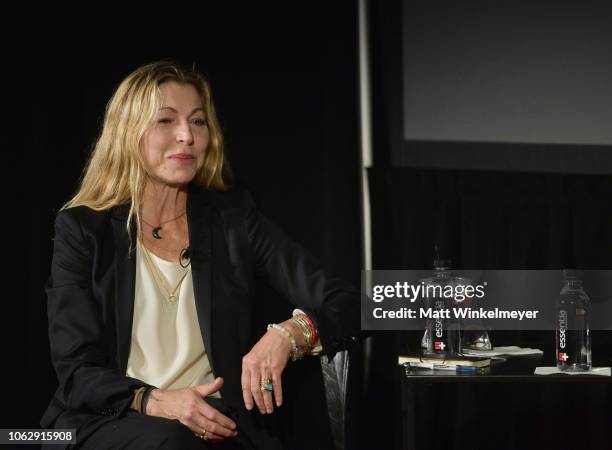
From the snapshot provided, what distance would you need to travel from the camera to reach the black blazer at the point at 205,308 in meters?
1.71

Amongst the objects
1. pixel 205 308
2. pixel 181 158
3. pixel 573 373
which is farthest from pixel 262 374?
pixel 573 373

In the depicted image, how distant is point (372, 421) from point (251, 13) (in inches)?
69.5

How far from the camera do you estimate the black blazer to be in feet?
5.61

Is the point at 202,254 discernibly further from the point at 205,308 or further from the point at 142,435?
the point at 142,435

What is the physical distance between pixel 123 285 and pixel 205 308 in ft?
0.63

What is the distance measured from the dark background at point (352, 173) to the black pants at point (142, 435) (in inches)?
66.2

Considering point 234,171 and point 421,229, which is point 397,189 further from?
point 234,171

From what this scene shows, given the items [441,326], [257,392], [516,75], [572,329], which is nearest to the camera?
[257,392]

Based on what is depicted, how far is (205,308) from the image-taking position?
72.0 inches

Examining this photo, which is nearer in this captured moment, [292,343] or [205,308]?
[292,343]

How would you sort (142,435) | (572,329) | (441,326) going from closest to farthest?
(142,435) → (572,329) → (441,326)

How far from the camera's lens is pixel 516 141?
11.0 ft

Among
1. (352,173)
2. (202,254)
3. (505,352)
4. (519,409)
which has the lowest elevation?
(519,409)

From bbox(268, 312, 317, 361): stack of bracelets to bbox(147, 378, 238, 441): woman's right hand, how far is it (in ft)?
0.60
